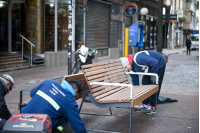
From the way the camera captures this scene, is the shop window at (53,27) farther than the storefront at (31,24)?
Yes

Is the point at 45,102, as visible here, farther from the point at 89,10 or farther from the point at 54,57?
the point at 89,10

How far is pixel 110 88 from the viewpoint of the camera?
5324 millimetres

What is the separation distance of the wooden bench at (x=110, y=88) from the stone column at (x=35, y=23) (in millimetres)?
8811

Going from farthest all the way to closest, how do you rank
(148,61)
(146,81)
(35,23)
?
(35,23) < (146,81) < (148,61)

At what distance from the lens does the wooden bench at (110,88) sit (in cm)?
434

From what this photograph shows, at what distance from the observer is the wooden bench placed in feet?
14.2

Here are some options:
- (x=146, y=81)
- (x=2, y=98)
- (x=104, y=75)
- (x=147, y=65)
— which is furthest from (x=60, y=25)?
(x=2, y=98)

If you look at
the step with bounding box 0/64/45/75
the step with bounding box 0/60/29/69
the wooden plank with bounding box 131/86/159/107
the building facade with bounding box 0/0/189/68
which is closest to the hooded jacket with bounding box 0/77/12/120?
the wooden plank with bounding box 131/86/159/107

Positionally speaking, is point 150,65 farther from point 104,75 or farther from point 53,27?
point 53,27

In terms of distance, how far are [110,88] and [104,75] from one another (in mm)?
273

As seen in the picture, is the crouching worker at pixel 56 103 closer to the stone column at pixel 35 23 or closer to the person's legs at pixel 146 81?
the person's legs at pixel 146 81

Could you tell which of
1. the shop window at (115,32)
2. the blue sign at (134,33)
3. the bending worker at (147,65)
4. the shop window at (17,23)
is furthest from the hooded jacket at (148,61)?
the shop window at (115,32)

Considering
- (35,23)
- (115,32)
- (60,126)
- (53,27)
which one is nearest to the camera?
(60,126)

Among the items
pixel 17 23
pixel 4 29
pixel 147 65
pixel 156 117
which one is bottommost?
pixel 156 117
